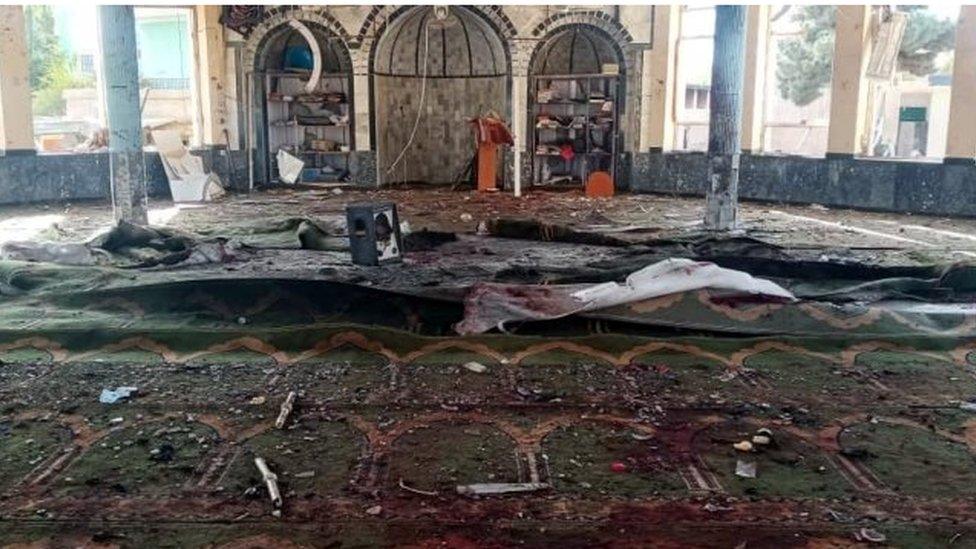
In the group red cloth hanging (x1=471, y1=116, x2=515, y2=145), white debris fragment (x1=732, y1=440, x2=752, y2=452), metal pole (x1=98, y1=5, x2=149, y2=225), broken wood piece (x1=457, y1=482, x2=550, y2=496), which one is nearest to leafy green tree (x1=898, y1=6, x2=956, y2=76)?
red cloth hanging (x1=471, y1=116, x2=515, y2=145)

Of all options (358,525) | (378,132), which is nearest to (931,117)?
(378,132)

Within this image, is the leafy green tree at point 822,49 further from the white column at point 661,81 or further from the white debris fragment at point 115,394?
the white debris fragment at point 115,394

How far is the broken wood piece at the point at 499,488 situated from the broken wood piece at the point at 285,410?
42.7 inches

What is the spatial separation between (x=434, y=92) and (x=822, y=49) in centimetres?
1035

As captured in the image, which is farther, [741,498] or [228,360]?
[228,360]

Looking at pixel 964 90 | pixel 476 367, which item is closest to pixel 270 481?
pixel 476 367

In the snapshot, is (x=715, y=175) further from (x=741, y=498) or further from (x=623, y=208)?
(x=741, y=498)

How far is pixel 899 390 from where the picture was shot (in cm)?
468

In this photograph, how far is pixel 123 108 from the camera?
9.97 metres

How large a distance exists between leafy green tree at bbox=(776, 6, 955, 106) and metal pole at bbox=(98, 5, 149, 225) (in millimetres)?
13146

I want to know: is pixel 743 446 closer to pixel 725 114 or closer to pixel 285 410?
pixel 285 410

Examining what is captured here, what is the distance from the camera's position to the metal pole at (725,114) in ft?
33.5

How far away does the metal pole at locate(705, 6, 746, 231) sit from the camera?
33.5 feet

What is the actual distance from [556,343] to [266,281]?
208 centimetres
